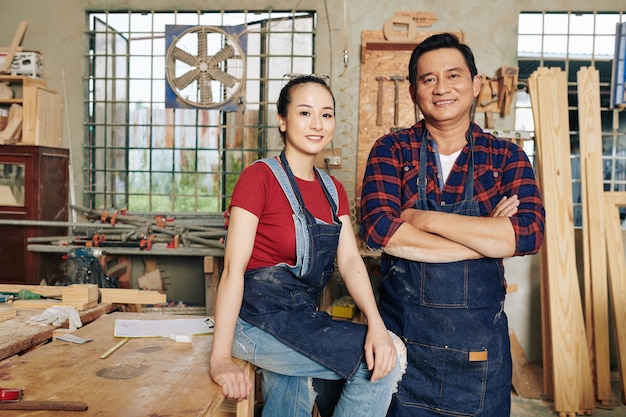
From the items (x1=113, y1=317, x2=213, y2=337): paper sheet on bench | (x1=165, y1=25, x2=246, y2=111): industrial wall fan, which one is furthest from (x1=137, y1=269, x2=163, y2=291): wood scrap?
(x1=113, y1=317, x2=213, y2=337): paper sheet on bench

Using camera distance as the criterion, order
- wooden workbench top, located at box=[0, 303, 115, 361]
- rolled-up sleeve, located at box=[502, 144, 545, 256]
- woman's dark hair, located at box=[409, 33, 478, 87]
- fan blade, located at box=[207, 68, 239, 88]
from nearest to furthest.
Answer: wooden workbench top, located at box=[0, 303, 115, 361] → rolled-up sleeve, located at box=[502, 144, 545, 256] → woman's dark hair, located at box=[409, 33, 478, 87] → fan blade, located at box=[207, 68, 239, 88]

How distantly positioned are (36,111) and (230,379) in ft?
14.2

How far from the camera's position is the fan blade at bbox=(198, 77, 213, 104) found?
5008 millimetres

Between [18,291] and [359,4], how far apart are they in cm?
374

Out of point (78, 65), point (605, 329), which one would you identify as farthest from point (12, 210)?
point (605, 329)

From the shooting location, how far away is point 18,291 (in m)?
2.69

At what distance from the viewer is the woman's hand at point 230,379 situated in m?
1.49

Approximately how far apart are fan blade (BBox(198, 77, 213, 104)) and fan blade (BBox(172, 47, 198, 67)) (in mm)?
173

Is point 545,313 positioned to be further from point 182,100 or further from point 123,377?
point 182,100

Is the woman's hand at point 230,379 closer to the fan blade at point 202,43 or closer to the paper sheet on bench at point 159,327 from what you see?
the paper sheet on bench at point 159,327

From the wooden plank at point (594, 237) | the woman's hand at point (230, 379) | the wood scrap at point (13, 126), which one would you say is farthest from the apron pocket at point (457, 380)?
the wood scrap at point (13, 126)

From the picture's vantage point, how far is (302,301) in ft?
6.03

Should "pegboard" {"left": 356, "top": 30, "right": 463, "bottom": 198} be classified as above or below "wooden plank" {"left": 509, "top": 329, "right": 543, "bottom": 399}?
above

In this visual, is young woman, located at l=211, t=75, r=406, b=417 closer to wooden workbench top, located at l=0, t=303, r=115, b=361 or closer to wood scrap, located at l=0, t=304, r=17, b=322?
wooden workbench top, located at l=0, t=303, r=115, b=361
